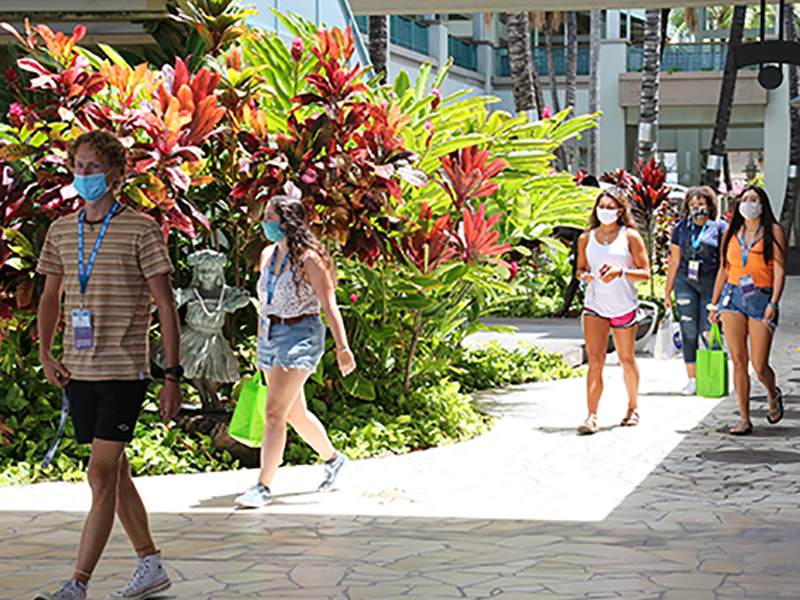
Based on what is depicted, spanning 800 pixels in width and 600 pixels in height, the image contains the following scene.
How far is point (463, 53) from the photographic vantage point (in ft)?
130

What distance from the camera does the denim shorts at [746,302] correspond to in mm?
8234

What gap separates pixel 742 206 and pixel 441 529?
12.7ft

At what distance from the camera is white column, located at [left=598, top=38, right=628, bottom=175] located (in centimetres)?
3816

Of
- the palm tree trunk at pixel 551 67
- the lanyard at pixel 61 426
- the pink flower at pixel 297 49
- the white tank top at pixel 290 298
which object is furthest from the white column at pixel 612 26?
the lanyard at pixel 61 426

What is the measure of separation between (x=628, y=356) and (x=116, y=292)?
5171 mm

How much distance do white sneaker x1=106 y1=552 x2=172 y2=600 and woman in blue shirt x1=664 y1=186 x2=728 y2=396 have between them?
6806 mm

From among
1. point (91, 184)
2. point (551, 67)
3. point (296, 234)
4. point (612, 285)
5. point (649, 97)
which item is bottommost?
point (612, 285)

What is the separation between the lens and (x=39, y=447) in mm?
7219

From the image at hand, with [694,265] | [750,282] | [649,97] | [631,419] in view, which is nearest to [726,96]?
[649,97]

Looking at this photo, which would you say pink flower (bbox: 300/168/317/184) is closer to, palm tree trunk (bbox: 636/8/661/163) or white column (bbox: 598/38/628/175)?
palm tree trunk (bbox: 636/8/661/163)

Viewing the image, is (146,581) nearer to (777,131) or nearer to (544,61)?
(777,131)

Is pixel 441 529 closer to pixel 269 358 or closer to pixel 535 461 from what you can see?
pixel 269 358

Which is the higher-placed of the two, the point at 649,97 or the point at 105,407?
the point at 649,97

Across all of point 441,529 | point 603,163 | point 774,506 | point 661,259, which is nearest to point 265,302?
point 441,529
